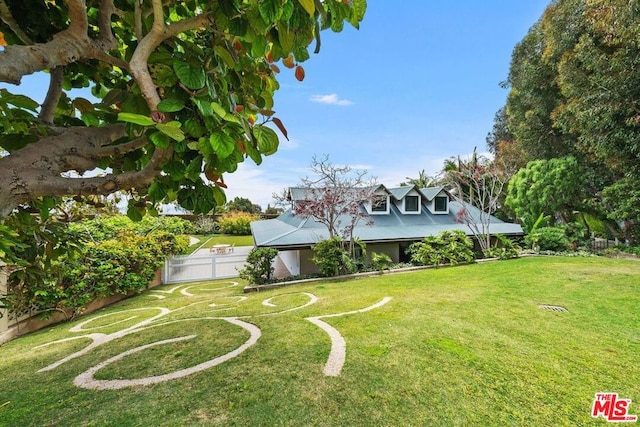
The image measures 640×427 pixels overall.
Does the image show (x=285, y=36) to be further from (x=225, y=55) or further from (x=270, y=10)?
(x=225, y=55)

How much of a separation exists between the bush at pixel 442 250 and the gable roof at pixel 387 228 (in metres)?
0.60

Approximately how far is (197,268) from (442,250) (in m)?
11.7

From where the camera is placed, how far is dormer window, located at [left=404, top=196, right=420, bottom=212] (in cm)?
1598

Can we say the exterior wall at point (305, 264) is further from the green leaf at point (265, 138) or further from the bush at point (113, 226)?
the green leaf at point (265, 138)

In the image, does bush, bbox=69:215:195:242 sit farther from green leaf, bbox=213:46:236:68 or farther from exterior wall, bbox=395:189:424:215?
exterior wall, bbox=395:189:424:215

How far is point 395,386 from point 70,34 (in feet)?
13.3

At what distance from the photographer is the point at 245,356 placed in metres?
3.83

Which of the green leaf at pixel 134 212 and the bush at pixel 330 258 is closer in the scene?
the green leaf at pixel 134 212

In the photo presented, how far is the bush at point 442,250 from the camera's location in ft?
39.9

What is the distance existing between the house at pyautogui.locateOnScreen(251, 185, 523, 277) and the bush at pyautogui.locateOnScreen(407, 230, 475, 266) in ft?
1.91

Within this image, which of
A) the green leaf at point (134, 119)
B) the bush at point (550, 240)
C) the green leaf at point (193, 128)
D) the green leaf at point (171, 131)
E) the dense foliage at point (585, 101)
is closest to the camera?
A: the green leaf at point (134, 119)

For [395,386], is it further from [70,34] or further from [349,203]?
[349,203]

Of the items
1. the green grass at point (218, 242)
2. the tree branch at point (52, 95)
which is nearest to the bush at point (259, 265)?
the tree branch at point (52, 95)

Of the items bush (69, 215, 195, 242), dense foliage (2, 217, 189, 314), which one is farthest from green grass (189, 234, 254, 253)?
dense foliage (2, 217, 189, 314)
